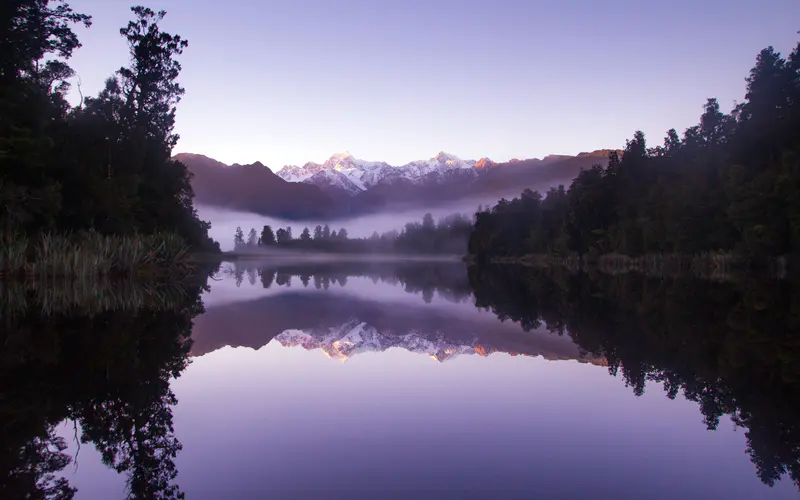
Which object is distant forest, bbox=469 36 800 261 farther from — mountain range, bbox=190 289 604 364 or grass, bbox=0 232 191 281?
grass, bbox=0 232 191 281

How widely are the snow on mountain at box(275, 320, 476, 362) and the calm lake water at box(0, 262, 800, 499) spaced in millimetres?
77

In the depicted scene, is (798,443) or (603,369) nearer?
(798,443)

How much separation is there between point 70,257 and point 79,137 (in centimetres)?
1177

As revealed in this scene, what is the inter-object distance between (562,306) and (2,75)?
26033 millimetres

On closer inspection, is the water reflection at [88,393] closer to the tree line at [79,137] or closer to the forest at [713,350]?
the forest at [713,350]

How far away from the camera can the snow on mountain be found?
10190mm

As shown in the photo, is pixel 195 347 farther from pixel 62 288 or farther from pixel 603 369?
pixel 62 288

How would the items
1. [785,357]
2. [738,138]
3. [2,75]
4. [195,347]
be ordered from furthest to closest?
[738,138] → [2,75] → [195,347] → [785,357]

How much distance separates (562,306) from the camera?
19703 mm

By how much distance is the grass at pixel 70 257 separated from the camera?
68.1 ft

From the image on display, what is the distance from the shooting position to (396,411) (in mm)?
6191

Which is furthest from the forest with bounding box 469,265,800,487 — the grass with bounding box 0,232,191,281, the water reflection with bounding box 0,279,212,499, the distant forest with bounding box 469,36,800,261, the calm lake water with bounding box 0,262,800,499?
the distant forest with bounding box 469,36,800,261

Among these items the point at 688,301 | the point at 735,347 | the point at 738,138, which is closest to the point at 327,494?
the point at 735,347

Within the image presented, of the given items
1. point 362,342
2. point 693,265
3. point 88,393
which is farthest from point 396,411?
point 693,265
